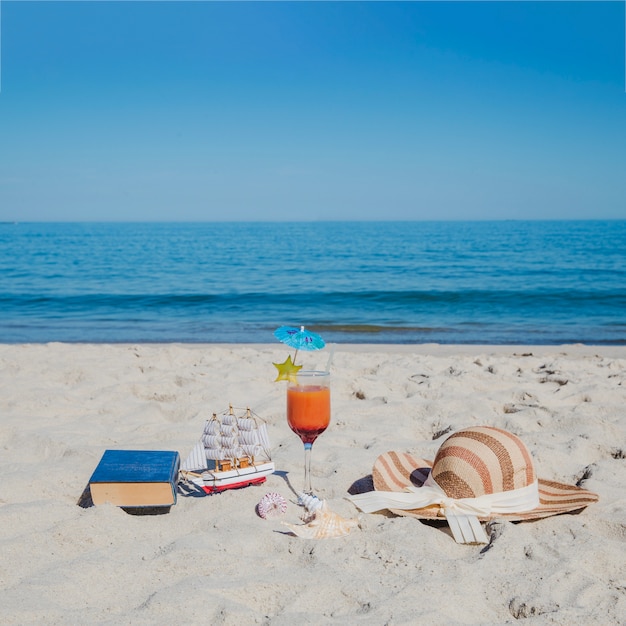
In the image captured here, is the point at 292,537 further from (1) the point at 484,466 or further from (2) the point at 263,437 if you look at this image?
(1) the point at 484,466

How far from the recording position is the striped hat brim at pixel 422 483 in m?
2.98

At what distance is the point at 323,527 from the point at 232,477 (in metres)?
0.63

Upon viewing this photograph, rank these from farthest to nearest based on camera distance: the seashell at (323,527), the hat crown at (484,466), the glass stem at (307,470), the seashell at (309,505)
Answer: the glass stem at (307,470) < the hat crown at (484,466) < the seashell at (309,505) < the seashell at (323,527)

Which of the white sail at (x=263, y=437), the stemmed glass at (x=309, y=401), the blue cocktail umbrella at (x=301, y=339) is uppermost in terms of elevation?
the blue cocktail umbrella at (x=301, y=339)

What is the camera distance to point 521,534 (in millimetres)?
2822

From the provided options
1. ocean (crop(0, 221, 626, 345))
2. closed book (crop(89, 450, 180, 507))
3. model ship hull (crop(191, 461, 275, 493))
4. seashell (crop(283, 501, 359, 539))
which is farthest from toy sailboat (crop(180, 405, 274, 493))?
ocean (crop(0, 221, 626, 345))

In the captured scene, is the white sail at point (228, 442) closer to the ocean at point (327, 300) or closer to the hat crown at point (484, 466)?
the hat crown at point (484, 466)

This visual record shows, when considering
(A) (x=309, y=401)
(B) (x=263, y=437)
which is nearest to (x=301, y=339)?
(A) (x=309, y=401)

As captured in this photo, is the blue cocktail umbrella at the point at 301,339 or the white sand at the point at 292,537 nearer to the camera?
the white sand at the point at 292,537

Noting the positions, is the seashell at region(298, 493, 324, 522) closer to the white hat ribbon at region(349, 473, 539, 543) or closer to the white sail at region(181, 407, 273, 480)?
the white hat ribbon at region(349, 473, 539, 543)

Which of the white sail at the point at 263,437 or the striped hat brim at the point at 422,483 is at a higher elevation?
the white sail at the point at 263,437

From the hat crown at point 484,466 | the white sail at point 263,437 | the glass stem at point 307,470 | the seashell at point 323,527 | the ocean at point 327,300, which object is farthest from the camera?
the ocean at point 327,300

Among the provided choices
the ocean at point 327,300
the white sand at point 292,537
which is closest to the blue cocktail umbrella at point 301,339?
the white sand at point 292,537

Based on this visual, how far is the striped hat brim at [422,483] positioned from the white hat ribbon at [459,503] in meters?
0.03
